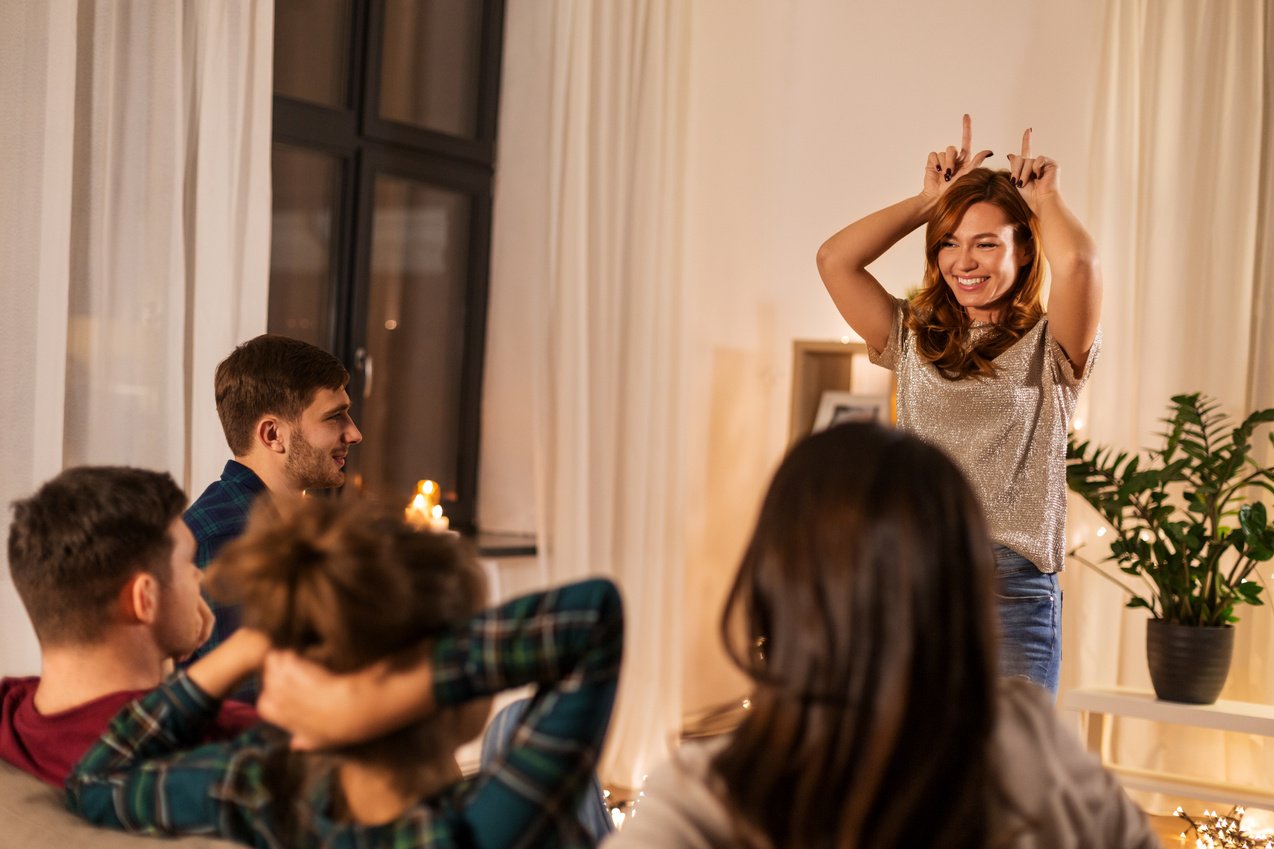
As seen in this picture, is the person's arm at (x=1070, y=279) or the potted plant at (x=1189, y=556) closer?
the person's arm at (x=1070, y=279)

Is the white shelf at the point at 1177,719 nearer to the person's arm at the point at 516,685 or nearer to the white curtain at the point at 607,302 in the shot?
the white curtain at the point at 607,302

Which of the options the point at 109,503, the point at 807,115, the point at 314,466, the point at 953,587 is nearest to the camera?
the point at 953,587

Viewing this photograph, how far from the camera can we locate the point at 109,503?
4.59 feet

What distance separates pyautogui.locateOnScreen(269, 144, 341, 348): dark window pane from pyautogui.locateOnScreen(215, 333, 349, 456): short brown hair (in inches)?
61.8

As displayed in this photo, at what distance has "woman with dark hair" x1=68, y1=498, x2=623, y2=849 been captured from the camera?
104cm

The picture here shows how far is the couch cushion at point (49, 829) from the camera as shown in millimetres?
1244

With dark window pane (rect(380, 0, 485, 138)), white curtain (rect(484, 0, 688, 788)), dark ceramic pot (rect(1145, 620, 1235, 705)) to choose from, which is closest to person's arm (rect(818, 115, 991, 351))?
dark ceramic pot (rect(1145, 620, 1235, 705))

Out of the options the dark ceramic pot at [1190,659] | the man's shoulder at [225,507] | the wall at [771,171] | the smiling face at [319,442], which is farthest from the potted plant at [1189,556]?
the man's shoulder at [225,507]

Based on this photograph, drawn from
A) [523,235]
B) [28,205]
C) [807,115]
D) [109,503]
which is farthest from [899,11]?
[109,503]

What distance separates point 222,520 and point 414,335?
2.24m

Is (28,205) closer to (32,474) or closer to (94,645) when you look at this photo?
(32,474)

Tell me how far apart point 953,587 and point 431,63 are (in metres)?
3.65

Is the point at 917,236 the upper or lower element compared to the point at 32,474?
upper

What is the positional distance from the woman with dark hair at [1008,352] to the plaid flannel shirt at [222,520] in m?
1.07
